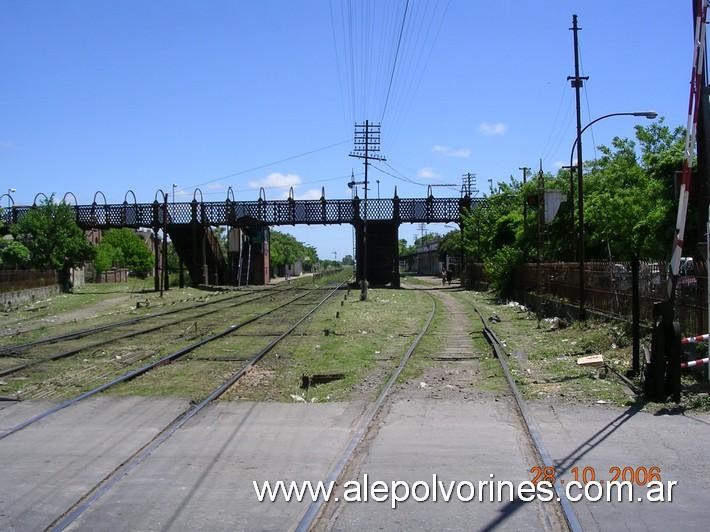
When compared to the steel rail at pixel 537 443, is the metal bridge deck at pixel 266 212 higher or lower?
higher

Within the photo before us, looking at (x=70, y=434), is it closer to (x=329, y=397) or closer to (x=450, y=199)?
(x=329, y=397)

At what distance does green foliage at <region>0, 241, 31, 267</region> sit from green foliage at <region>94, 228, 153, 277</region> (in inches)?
1556

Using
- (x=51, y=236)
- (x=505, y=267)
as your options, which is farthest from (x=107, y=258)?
(x=505, y=267)

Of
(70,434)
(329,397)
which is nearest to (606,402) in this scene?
(329,397)

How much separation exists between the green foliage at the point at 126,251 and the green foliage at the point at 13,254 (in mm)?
39531

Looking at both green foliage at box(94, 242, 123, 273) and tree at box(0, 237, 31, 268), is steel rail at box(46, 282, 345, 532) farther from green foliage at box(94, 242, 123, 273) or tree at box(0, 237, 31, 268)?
green foliage at box(94, 242, 123, 273)

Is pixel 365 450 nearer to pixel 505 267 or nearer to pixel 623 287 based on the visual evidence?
Result: pixel 623 287

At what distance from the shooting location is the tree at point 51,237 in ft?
151

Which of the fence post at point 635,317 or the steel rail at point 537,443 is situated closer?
→ the steel rail at point 537,443

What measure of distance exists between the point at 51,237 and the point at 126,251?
48284mm

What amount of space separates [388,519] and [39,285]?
40087mm

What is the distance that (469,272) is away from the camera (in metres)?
58.7

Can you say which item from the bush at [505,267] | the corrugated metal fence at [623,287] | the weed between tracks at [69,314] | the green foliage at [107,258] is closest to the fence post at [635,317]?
the corrugated metal fence at [623,287]
